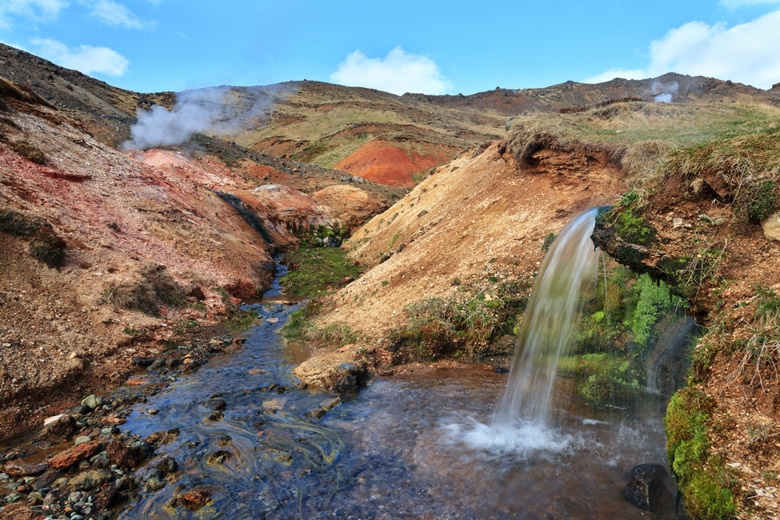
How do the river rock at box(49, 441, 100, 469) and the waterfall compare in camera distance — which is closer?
the river rock at box(49, 441, 100, 469)

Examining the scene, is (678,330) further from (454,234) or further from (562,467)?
(454,234)

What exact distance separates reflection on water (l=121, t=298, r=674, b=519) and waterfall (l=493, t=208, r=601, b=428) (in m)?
0.34

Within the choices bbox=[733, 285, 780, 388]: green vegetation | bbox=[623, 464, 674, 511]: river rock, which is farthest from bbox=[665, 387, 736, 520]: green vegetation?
bbox=[623, 464, 674, 511]: river rock

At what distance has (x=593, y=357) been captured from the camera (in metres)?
8.27

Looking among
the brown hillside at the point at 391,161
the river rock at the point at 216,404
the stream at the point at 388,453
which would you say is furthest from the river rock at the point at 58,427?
the brown hillside at the point at 391,161

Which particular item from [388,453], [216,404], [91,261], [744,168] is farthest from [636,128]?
[91,261]

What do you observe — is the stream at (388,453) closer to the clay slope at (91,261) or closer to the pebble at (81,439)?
the pebble at (81,439)

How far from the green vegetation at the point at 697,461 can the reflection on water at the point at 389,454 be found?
35.9 inches

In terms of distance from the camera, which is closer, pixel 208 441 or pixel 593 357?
pixel 208 441

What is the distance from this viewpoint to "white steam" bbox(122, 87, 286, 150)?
33.7 metres

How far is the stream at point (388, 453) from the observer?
551 centimetres

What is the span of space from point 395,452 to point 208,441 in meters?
2.97

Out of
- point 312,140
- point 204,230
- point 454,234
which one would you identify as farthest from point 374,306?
point 312,140

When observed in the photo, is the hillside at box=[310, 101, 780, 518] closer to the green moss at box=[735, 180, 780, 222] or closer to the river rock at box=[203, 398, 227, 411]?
the green moss at box=[735, 180, 780, 222]
